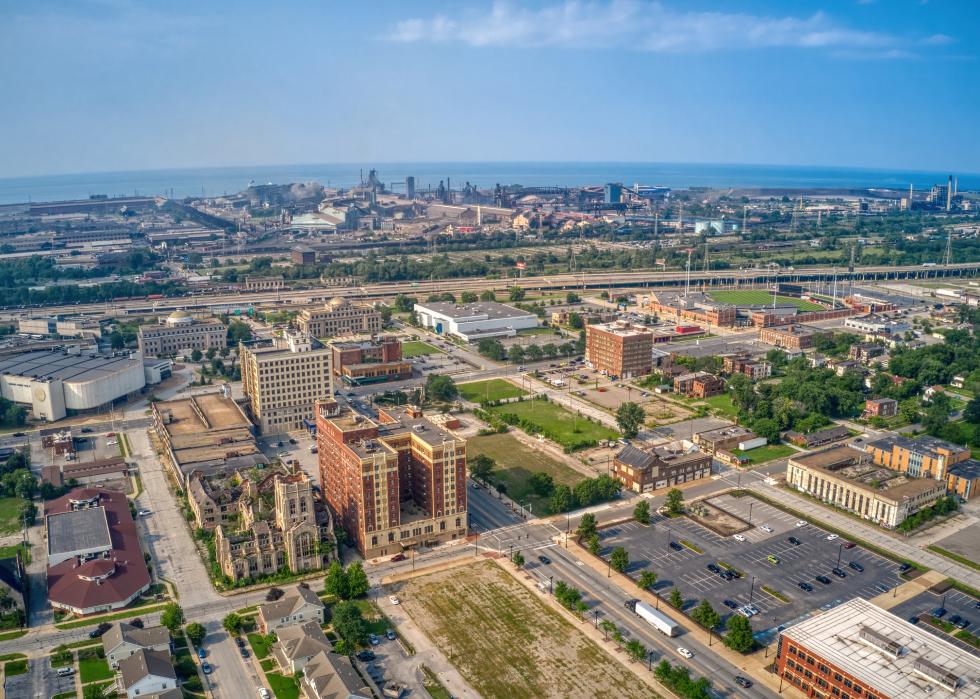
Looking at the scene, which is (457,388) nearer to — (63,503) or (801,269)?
(63,503)

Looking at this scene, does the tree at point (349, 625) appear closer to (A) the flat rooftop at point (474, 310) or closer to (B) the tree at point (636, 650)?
(B) the tree at point (636, 650)

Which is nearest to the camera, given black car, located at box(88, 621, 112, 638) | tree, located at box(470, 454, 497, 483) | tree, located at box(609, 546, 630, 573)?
black car, located at box(88, 621, 112, 638)

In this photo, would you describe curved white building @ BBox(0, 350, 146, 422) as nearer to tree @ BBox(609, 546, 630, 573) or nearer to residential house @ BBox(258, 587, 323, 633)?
residential house @ BBox(258, 587, 323, 633)

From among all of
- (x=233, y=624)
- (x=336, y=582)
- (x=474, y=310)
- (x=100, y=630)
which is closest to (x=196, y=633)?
(x=233, y=624)

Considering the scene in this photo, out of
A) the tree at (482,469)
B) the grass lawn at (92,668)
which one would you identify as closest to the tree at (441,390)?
the tree at (482,469)

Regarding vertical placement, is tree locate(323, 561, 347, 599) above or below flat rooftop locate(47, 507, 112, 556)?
below

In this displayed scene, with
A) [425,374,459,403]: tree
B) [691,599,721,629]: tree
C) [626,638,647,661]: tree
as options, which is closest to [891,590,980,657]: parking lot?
[691,599,721,629]: tree
